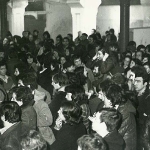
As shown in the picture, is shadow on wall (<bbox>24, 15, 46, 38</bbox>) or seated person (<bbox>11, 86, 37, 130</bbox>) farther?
shadow on wall (<bbox>24, 15, 46, 38</bbox>)

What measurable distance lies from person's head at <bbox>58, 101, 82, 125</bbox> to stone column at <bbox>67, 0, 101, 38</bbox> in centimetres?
988

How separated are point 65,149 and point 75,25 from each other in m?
10.5

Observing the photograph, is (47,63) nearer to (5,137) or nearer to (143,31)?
(5,137)

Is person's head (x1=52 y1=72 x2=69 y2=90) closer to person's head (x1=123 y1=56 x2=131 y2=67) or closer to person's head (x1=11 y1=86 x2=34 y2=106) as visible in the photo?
person's head (x1=11 y1=86 x2=34 y2=106)

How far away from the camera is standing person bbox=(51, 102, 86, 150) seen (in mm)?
4250

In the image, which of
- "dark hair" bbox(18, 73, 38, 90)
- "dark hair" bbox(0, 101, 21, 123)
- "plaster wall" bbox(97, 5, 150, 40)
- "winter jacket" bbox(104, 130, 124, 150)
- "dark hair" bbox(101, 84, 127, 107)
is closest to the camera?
"winter jacket" bbox(104, 130, 124, 150)

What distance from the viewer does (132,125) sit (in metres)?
4.80

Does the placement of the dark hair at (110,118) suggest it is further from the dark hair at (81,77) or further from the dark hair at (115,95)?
the dark hair at (81,77)

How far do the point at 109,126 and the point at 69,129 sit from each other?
1.60 feet

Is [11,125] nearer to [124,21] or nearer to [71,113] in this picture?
[71,113]

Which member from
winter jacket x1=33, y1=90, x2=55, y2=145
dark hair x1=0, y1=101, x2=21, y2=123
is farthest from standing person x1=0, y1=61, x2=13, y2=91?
dark hair x1=0, y1=101, x2=21, y2=123

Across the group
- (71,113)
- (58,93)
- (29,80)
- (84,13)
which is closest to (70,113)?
(71,113)

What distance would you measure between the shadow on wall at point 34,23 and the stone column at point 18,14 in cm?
43

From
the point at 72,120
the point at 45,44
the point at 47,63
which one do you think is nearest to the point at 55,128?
the point at 72,120
